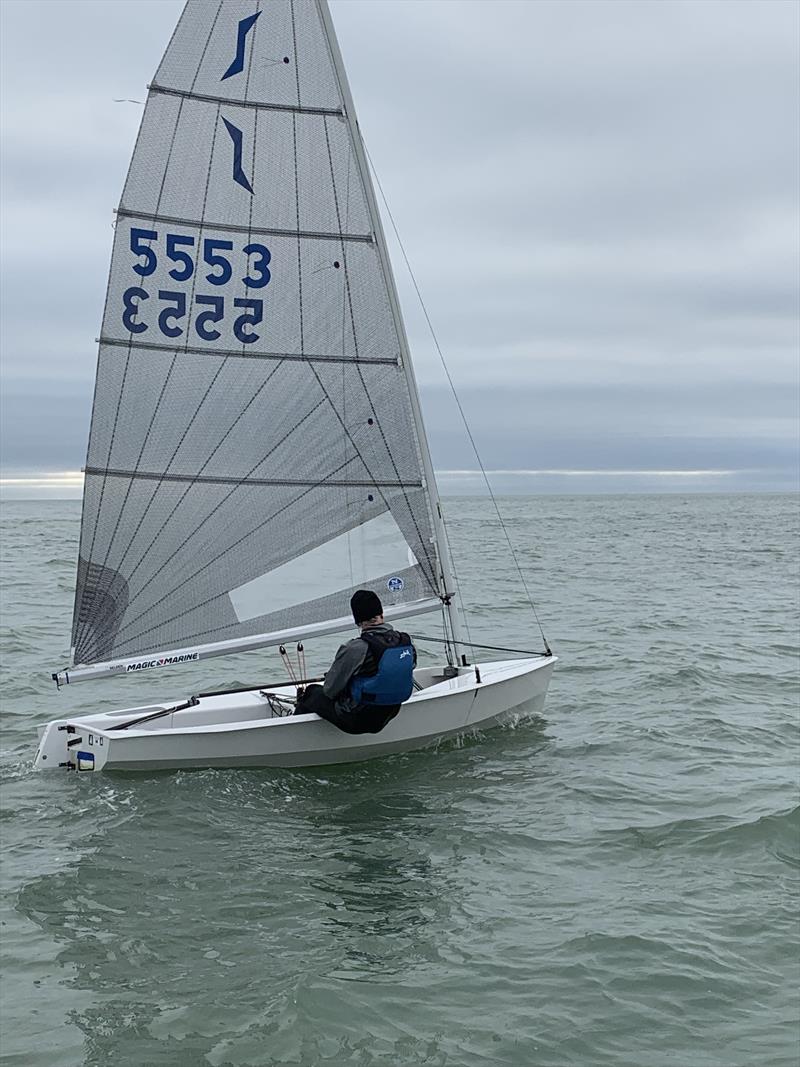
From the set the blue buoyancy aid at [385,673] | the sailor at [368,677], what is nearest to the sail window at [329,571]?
the sailor at [368,677]

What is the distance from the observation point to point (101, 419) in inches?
355

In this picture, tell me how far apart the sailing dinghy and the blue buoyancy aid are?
0.65 metres

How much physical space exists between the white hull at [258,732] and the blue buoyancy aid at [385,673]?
24.7 inches

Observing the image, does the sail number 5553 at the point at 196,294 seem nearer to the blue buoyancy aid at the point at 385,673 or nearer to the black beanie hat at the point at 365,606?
the black beanie hat at the point at 365,606

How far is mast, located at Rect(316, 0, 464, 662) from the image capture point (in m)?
9.16

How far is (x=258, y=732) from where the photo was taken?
885 cm

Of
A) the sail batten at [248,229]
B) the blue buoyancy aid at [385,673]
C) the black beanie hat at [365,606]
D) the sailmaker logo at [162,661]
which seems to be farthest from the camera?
the sailmaker logo at [162,661]

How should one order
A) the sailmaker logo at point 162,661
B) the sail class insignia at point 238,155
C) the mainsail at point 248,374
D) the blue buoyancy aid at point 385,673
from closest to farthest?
the blue buoyancy aid at point 385,673 < the mainsail at point 248,374 < the sail class insignia at point 238,155 < the sailmaker logo at point 162,661

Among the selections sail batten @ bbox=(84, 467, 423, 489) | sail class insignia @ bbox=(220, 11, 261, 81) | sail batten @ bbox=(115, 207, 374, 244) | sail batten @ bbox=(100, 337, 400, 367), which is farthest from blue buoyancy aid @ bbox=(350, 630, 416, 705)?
sail class insignia @ bbox=(220, 11, 261, 81)

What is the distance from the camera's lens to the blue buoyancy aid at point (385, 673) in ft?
27.7

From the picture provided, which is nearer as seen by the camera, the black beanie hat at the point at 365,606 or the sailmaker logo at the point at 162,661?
the black beanie hat at the point at 365,606

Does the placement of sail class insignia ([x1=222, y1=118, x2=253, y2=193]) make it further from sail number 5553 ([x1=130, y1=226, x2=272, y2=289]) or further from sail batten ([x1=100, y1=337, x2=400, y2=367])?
sail batten ([x1=100, y1=337, x2=400, y2=367])

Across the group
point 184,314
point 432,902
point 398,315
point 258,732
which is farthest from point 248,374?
point 432,902

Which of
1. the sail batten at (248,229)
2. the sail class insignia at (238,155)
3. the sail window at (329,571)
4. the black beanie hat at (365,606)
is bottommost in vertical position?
the black beanie hat at (365,606)
